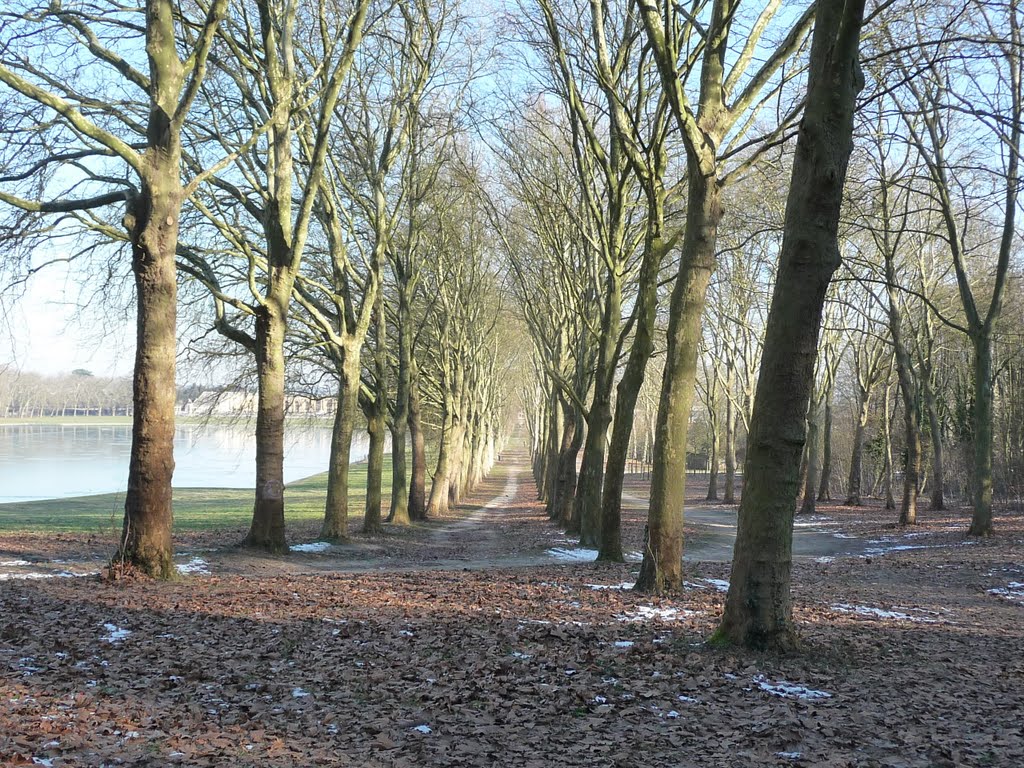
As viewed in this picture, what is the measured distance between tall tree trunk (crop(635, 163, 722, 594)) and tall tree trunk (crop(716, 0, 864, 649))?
296cm

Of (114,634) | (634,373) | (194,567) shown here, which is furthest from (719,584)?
(114,634)

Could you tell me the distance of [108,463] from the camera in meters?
59.8

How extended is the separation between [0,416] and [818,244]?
106 m

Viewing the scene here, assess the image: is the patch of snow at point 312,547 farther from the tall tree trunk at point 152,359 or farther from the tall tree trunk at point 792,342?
the tall tree trunk at point 792,342

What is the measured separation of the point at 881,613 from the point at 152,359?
28.8ft

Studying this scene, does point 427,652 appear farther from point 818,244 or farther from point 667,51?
point 667,51

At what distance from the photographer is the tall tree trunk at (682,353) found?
29.6 ft

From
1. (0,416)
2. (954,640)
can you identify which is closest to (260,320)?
(954,640)

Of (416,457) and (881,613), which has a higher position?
(416,457)

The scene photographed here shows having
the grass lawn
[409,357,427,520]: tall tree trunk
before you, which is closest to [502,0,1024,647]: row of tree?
[409,357,427,520]: tall tree trunk

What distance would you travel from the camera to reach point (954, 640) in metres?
7.37

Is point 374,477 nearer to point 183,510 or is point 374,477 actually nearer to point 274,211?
point 274,211

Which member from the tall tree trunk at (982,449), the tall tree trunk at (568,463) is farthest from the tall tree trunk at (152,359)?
the tall tree trunk at (982,449)

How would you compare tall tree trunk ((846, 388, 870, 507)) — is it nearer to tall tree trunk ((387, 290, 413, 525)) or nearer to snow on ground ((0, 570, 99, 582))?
tall tree trunk ((387, 290, 413, 525))
